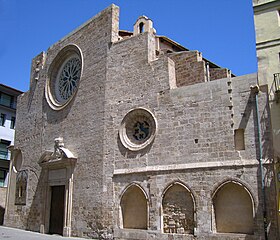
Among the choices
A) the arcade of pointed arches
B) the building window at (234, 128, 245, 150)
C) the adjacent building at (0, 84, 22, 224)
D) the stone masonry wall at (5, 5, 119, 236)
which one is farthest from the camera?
the adjacent building at (0, 84, 22, 224)

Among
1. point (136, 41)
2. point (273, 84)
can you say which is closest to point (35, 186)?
point (136, 41)

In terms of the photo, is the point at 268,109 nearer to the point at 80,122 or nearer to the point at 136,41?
the point at 136,41

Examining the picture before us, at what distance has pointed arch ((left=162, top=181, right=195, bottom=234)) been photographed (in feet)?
33.3

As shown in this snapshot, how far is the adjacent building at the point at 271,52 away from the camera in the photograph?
30.0 feet

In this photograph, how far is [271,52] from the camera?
9.64 metres

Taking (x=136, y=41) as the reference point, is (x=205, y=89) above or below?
below

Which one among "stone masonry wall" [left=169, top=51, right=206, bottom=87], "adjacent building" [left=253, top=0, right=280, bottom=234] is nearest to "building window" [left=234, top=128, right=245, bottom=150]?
"adjacent building" [left=253, top=0, right=280, bottom=234]

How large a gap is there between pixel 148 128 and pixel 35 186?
22.8 feet

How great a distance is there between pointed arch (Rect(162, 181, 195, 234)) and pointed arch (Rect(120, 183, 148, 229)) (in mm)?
787

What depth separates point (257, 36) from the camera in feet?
32.7

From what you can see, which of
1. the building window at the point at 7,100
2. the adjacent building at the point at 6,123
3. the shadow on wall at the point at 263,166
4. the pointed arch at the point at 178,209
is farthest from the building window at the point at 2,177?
the shadow on wall at the point at 263,166

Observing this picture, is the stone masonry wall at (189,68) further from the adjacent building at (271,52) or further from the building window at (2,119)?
the building window at (2,119)

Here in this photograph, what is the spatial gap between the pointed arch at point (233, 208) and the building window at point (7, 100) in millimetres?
21681

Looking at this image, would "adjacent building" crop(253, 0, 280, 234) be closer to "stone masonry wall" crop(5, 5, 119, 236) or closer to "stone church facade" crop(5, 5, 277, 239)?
"stone church facade" crop(5, 5, 277, 239)
